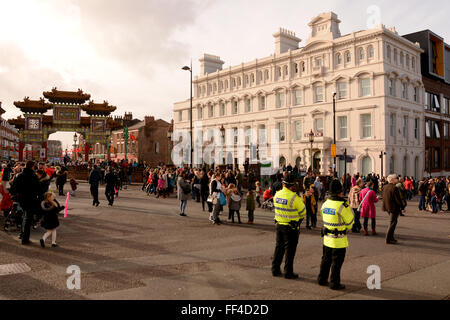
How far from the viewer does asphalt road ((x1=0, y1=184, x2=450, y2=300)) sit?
219 inches

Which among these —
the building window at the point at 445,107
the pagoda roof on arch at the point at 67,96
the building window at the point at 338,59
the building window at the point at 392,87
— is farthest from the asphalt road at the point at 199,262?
the building window at the point at 445,107

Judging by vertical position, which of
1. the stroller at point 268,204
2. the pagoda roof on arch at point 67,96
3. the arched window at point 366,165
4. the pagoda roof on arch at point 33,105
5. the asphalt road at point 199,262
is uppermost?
the pagoda roof on arch at point 67,96

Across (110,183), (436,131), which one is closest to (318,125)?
(436,131)

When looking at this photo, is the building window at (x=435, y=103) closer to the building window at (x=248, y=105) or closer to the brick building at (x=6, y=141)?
the building window at (x=248, y=105)

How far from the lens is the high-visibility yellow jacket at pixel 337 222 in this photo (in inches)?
223

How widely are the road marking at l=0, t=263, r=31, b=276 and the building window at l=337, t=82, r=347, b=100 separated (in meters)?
38.2

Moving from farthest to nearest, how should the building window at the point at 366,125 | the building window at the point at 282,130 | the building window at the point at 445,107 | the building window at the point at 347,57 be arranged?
the building window at the point at 445,107 < the building window at the point at 282,130 < the building window at the point at 347,57 < the building window at the point at 366,125

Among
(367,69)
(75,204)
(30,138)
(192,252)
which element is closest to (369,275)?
(192,252)

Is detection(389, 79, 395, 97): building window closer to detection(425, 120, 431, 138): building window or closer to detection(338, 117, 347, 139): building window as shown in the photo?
detection(338, 117, 347, 139): building window

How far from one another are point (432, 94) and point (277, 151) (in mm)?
22002

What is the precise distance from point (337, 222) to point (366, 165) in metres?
34.3

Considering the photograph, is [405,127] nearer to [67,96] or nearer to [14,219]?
[14,219]

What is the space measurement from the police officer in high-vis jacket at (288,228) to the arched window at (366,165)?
1325 inches

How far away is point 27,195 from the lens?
343 inches
